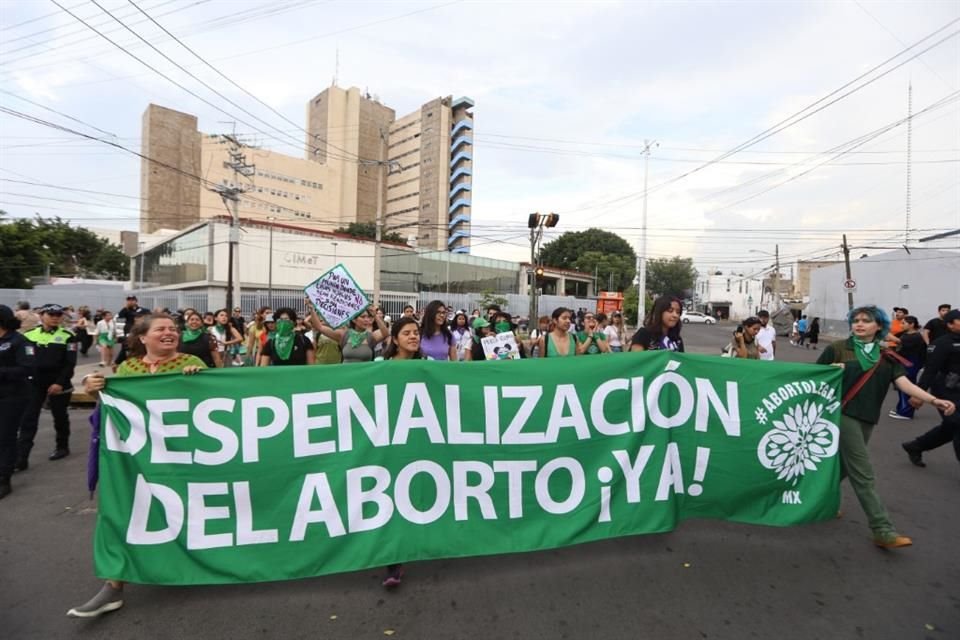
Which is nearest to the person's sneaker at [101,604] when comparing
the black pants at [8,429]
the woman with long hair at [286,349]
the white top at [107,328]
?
the black pants at [8,429]

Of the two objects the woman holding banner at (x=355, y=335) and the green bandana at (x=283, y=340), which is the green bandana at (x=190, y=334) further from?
the woman holding banner at (x=355, y=335)

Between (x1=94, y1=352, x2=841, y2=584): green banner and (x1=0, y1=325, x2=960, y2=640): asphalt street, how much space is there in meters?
0.19

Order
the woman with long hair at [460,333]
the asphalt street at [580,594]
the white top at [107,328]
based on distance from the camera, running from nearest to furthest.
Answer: the asphalt street at [580,594] < the woman with long hair at [460,333] < the white top at [107,328]

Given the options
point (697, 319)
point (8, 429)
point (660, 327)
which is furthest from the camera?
point (697, 319)

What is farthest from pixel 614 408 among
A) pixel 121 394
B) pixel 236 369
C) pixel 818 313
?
pixel 818 313

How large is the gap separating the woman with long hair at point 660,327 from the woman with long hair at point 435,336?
1.72 metres

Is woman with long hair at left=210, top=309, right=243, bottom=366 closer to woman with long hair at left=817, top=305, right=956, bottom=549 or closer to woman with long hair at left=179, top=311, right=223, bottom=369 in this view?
woman with long hair at left=179, top=311, right=223, bottom=369

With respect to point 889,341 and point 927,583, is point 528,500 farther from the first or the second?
point 889,341

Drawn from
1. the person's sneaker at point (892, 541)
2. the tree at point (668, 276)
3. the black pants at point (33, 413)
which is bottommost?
the person's sneaker at point (892, 541)

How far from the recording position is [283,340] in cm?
544

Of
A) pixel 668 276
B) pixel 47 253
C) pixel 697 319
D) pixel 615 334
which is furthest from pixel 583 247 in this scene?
pixel 615 334

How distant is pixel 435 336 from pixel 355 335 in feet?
5.31

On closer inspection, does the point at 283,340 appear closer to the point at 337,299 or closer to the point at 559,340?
the point at 337,299

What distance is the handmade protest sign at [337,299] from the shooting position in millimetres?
5922
